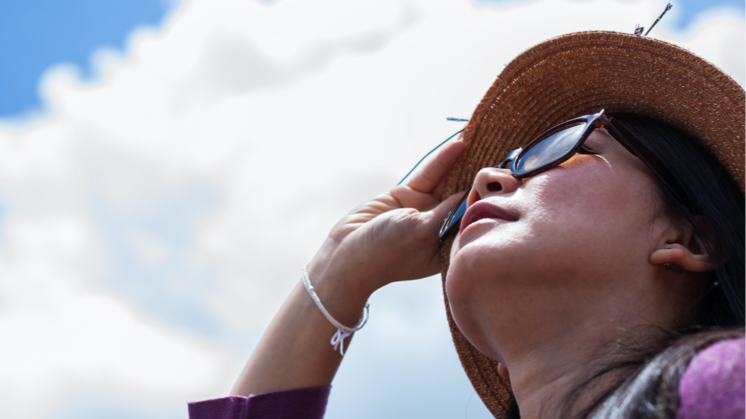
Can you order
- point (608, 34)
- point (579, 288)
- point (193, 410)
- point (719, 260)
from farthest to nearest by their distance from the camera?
point (193, 410)
point (608, 34)
point (719, 260)
point (579, 288)

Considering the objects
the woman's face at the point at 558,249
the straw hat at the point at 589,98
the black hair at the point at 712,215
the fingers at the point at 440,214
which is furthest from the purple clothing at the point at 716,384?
the fingers at the point at 440,214

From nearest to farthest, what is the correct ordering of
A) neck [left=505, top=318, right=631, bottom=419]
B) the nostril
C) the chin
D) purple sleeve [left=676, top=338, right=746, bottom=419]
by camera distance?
purple sleeve [left=676, top=338, right=746, bottom=419] → neck [left=505, top=318, right=631, bottom=419] → the chin → the nostril

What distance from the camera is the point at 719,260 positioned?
1.93 m

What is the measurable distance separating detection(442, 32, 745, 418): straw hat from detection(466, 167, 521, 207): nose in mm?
534

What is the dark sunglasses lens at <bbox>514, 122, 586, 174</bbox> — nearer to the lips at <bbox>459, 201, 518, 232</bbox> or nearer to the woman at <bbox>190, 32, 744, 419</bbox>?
the woman at <bbox>190, 32, 744, 419</bbox>

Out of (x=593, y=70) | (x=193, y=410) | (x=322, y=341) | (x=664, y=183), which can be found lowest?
(x=193, y=410)

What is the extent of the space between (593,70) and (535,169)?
75cm

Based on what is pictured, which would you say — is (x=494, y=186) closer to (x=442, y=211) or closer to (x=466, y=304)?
(x=466, y=304)

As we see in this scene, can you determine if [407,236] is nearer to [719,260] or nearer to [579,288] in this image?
[579,288]

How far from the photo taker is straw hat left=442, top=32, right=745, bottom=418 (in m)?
2.22

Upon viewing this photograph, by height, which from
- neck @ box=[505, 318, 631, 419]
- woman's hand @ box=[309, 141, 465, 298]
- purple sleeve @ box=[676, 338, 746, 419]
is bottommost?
neck @ box=[505, 318, 631, 419]

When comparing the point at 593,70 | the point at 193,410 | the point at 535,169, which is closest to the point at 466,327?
the point at 535,169

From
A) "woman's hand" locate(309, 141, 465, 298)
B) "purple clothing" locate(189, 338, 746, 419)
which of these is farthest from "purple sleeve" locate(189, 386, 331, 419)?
"purple clothing" locate(189, 338, 746, 419)

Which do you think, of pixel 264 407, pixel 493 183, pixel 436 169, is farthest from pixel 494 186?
pixel 264 407
